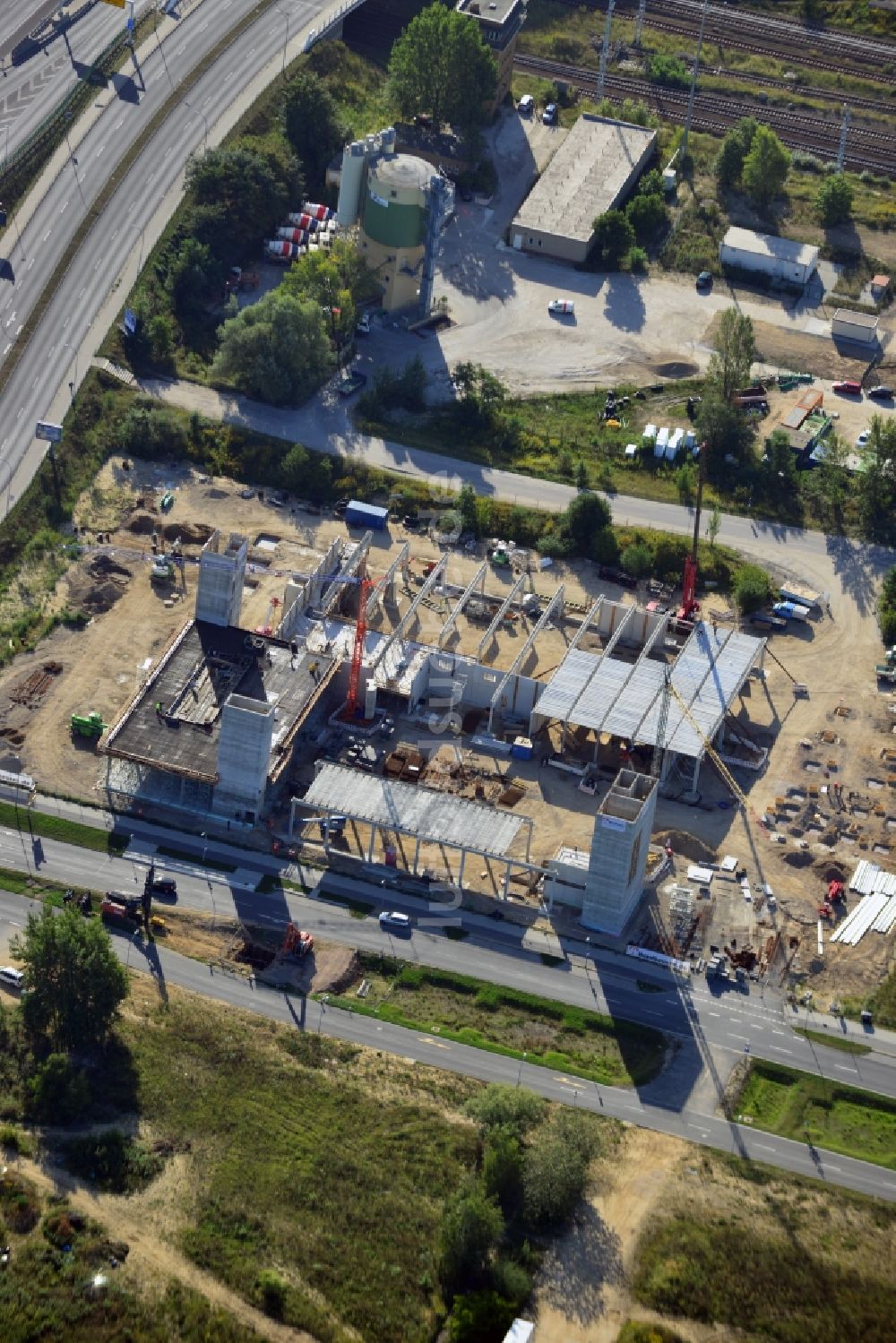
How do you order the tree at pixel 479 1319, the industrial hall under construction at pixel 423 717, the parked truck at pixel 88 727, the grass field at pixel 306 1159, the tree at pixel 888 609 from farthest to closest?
the tree at pixel 888 609 < the parked truck at pixel 88 727 < the industrial hall under construction at pixel 423 717 < the grass field at pixel 306 1159 < the tree at pixel 479 1319

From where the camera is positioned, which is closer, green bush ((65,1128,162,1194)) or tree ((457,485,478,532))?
green bush ((65,1128,162,1194))

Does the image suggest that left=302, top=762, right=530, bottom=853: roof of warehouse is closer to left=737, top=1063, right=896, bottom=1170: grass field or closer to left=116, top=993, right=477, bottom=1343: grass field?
left=116, top=993, right=477, bottom=1343: grass field

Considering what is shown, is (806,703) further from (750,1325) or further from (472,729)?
(750,1325)

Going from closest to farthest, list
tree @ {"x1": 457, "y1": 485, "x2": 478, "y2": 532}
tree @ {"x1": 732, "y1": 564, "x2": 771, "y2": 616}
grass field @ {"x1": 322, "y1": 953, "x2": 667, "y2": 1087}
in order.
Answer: grass field @ {"x1": 322, "y1": 953, "x2": 667, "y2": 1087}, tree @ {"x1": 732, "y1": 564, "x2": 771, "y2": 616}, tree @ {"x1": 457, "y1": 485, "x2": 478, "y2": 532}

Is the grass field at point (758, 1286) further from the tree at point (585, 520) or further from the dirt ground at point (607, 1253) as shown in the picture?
the tree at point (585, 520)

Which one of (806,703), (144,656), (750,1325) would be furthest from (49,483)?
(750,1325)

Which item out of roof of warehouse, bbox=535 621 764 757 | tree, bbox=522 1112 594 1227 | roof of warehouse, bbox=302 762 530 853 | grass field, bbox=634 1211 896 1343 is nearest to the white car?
roof of warehouse, bbox=302 762 530 853

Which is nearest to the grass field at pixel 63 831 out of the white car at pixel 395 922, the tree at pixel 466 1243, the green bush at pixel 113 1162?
the white car at pixel 395 922
